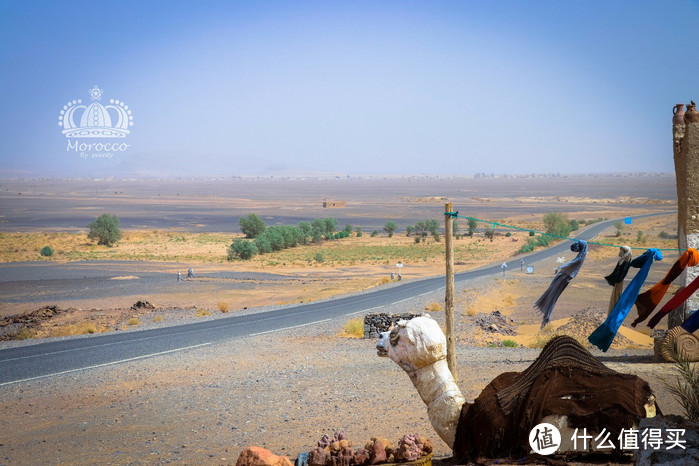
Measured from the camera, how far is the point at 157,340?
25734 millimetres

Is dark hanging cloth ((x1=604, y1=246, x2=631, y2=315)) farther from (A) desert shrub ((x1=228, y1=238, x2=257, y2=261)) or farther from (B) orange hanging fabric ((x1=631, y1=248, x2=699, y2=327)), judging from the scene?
(A) desert shrub ((x1=228, y1=238, x2=257, y2=261))

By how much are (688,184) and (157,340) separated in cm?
1883

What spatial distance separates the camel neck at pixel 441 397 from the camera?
7.88 metres

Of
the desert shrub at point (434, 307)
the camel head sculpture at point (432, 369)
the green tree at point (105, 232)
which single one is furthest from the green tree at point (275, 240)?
the camel head sculpture at point (432, 369)

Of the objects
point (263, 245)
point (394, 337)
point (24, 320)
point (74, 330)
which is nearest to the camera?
point (394, 337)

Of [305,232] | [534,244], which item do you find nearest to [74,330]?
[534,244]

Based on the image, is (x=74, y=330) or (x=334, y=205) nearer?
(x=74, y=330)

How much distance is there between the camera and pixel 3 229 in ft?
334

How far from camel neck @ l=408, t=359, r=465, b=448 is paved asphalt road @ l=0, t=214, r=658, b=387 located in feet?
49.5

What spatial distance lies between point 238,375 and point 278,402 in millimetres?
4069

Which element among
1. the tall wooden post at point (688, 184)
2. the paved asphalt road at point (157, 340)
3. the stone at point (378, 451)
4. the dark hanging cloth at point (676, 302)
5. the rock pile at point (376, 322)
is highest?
the tall wooden post at point (688, 184)

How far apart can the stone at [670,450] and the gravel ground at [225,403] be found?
4259mm

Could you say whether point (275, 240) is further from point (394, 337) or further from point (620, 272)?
point (394, 337)

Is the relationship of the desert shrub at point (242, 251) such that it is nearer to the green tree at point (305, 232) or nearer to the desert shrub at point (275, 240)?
the desert shrub at point (275, 240)
